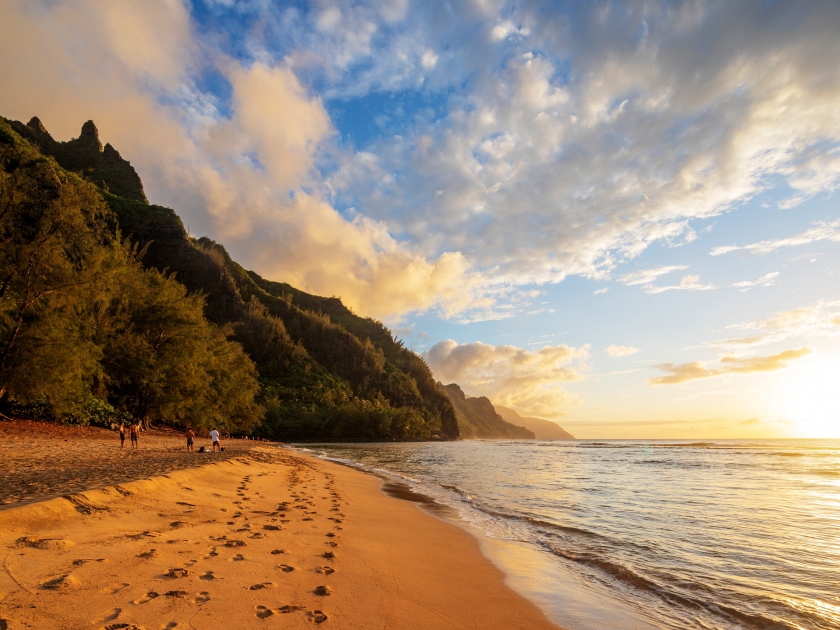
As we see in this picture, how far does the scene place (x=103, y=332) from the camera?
36.7 meters

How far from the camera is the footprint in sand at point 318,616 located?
4554mm

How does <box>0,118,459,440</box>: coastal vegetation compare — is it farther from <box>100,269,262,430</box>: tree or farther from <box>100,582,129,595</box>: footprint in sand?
<box>100,582,129,595</box>: footprint in sand

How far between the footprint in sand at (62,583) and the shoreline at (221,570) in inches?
0.8

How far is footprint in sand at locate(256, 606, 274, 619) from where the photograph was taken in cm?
444

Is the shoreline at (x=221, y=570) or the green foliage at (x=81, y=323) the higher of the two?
the green foliage at (x=81, y=323)

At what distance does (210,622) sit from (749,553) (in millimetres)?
11019

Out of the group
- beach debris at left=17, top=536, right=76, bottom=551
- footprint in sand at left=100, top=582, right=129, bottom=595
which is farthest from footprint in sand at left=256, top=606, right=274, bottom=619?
beach debris at left=17, top=536, right=76, bottom=551

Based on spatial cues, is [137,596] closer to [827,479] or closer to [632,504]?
[632,504]

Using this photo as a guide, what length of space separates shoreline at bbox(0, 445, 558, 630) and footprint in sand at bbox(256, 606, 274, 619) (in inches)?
0.9

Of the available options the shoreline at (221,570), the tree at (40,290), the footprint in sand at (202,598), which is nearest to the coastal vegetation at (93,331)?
the tree at (40,290)

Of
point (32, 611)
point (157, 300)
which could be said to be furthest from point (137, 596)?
point (157, 300)

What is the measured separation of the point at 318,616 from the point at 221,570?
168 centimetres

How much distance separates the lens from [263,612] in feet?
14.9

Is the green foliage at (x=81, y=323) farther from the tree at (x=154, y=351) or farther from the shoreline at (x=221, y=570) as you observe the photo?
the shoreline at (x=221, y=570)
